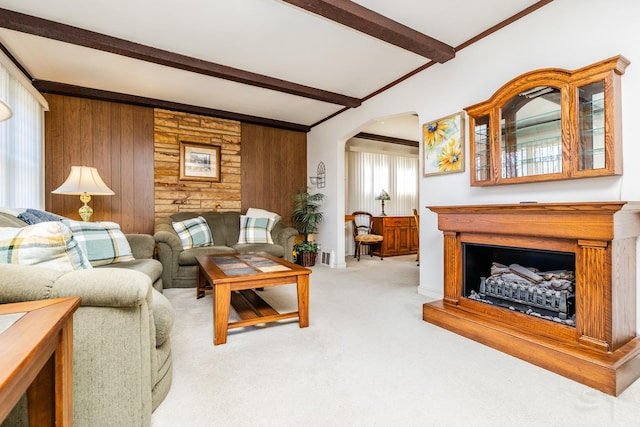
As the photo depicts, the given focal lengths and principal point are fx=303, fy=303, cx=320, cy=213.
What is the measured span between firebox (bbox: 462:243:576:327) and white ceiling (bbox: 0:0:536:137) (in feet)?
6.40

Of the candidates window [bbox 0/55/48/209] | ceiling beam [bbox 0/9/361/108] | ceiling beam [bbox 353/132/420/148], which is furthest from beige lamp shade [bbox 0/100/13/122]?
Answer: ceiling beam [bbox 353/132/420/148]

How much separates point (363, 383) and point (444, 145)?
2.44m

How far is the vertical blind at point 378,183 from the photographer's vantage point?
6.46 metres

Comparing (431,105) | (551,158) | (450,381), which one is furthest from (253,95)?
(450,381)

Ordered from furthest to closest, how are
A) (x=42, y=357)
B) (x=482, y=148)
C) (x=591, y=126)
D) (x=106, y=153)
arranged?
(x=106, y=153), (x=482, y=148), (x=591, y=126), (x=42, y=357)

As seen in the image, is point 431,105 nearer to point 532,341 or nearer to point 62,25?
point 532,341

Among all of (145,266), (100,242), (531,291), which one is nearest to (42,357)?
(145,266)

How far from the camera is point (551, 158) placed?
2.19m

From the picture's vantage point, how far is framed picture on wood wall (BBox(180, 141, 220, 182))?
186 inches

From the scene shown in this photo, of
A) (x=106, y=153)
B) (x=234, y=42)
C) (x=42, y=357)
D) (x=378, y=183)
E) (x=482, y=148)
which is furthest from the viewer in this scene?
(x=378, y=183)

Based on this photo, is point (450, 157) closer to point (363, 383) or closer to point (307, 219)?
point (363, 383)

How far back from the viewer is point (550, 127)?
218cm

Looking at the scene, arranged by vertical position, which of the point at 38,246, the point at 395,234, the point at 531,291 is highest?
the point at 38,246

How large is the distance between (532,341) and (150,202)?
4.72 metres
